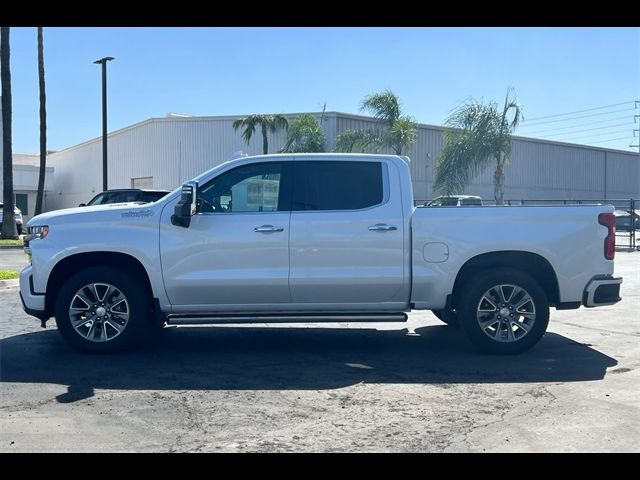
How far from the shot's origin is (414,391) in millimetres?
6281

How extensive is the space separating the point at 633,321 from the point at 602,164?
46.7 m

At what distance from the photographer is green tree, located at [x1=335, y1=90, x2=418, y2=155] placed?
30203 mm

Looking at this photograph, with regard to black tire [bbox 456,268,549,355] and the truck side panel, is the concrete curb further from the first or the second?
black tire [bbox 456,268,549,355]

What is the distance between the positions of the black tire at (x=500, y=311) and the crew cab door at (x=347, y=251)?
0.70m

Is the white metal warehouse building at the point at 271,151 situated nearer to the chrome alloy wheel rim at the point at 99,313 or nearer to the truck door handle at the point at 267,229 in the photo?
the truck door handle at the point at 267,229

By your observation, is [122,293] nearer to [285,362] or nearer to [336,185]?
[285,362]

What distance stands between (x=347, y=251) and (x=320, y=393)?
180 cm

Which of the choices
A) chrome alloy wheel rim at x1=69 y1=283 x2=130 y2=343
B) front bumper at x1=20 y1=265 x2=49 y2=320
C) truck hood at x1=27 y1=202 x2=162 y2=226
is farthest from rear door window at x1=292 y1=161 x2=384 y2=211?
front bumper at x1=20 y1=265 x2=49 y2=320

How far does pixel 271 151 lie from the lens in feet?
127

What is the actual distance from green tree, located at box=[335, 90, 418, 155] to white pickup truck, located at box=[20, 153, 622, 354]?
2279 centimetres

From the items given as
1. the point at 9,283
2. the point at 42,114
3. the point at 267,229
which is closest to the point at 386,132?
the point at 42,114

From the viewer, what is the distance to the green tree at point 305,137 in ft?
104
